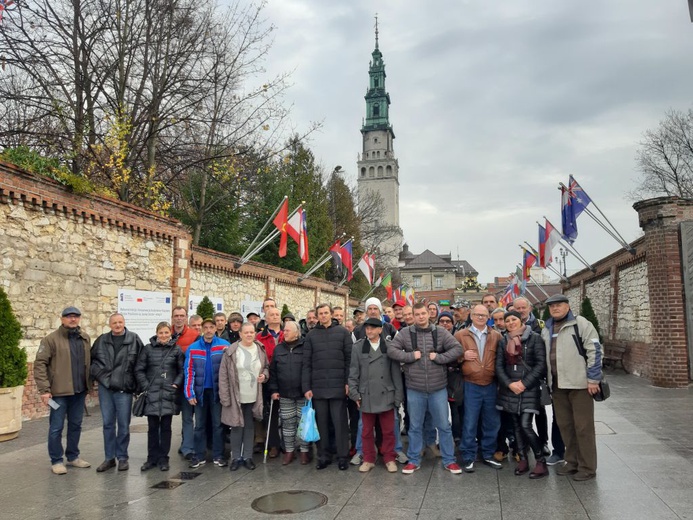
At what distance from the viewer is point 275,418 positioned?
7469mm

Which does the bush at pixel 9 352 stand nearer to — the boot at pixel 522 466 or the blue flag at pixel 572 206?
the boot at pixel 522 466

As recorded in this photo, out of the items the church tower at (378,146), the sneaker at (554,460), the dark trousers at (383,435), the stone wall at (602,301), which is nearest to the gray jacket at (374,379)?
the dark trousers at (383,435)

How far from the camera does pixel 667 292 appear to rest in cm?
1305

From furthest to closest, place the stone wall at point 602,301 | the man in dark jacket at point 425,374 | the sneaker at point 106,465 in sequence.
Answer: the stone wall at point 602,301 < the sneaker at point 106,465 < the man in dark jacket at point 425,374

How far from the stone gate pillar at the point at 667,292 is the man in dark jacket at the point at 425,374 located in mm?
9120

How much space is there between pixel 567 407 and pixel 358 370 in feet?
7.98

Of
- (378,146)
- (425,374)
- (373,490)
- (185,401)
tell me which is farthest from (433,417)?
(378,146)

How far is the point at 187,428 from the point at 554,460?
464cm

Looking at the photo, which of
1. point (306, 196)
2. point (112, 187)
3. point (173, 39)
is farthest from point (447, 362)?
point (306, 196)

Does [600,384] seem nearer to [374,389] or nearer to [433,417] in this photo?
[433,417]

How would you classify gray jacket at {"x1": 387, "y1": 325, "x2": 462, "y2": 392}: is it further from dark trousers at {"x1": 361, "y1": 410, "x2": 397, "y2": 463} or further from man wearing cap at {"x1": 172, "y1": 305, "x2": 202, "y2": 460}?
man wearing cap at {"x1": 172, "y1": 305, "x2": 202, "y2": 460}

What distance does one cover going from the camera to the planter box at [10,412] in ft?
26.2

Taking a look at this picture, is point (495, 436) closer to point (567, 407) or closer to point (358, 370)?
point (567, 407)

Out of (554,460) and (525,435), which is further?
(554,460)
